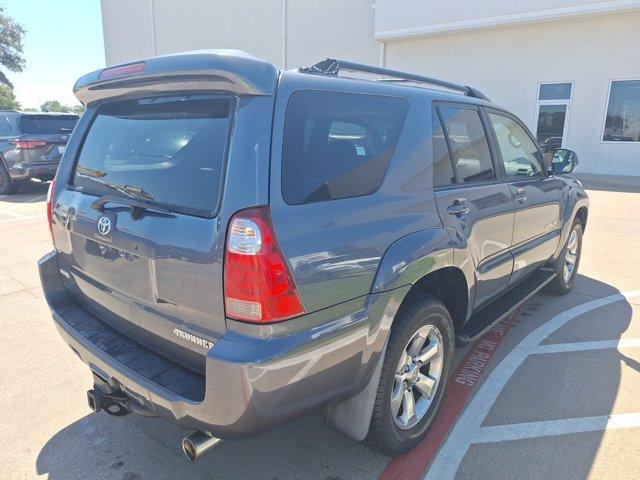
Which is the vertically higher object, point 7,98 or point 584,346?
point 7,98

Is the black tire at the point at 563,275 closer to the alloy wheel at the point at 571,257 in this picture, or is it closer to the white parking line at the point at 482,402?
the alloy wheel at the point at 571,257

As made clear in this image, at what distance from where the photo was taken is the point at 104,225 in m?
2.17

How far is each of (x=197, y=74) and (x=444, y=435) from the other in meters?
2.32

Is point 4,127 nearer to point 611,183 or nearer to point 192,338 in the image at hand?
point 192,338

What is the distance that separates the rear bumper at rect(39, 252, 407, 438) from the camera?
1.71 meters

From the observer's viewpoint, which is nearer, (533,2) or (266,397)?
(266,397)

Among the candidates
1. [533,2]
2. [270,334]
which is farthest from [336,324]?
[533,2]

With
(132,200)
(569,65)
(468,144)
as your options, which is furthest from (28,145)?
(569,65)

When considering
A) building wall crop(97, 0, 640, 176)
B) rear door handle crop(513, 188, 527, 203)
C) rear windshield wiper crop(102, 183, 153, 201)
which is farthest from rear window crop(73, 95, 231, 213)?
building wall crop(97, 0, 640, 176)

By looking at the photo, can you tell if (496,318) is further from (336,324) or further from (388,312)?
(336,324)

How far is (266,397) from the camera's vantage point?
5.74 feet

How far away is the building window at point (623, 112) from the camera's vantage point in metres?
13.7

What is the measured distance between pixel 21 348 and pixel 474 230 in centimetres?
351

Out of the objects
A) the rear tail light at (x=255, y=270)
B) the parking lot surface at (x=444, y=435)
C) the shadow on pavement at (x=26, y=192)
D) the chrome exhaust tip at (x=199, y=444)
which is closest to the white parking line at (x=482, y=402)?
the parking lot surface at (x=444, y=435)
